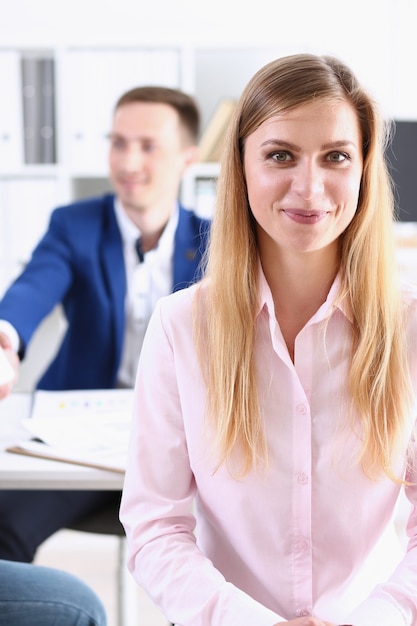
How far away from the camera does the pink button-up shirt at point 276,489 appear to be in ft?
3.63

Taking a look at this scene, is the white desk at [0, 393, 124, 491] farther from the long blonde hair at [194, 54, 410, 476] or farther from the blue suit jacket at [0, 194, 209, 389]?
the blue suit jacket at [0, 194, 209, 389]

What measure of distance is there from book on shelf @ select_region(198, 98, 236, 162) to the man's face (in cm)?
89

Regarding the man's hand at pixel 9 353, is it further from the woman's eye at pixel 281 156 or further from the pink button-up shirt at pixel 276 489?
the woman's eye at pixel 281 156

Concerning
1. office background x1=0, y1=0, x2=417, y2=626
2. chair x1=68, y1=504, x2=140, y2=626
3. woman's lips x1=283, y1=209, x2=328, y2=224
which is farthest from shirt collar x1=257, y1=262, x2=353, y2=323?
office background x1=0, y1=0, x2=417, y2=626

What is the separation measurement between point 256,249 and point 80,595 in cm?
57

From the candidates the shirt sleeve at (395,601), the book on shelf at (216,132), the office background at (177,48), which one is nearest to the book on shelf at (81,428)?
the shirt sleeve at (395,601)

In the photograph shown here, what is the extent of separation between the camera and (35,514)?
64.2 inches

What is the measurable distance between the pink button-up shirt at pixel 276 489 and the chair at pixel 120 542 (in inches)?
20.9

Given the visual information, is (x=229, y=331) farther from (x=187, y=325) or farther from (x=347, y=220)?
(x=347, y=220)

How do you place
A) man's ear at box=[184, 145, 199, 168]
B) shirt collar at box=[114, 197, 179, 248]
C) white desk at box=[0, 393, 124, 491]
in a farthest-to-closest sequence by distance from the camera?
man's ear at box=[184, 145, 199, 168]
shirt collar at box=[114, 197, 179, 248]
white desk at box=[0, 393, 124, 491]

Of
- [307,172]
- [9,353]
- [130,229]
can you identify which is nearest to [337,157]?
[307,172]

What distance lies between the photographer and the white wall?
351 centimetres

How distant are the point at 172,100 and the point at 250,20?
56.9 inches

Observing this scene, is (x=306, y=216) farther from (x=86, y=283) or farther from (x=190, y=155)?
(x=190, y=155)
